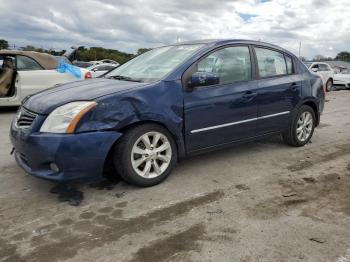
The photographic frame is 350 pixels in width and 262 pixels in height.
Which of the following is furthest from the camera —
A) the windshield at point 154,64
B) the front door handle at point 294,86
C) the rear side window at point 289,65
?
the rear side window at point 289,65

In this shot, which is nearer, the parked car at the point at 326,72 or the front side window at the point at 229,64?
the front side window at the point at 229,64

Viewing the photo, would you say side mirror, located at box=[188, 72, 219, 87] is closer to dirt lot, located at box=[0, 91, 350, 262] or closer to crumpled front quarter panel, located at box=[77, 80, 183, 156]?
crumpled front quarter panel, located at box=[77, 80, 183, 156]

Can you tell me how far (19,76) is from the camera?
8.66 metres

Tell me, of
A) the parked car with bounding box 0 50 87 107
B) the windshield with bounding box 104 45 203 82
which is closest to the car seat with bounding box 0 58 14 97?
the parked car with bounding box 0 50 87 107

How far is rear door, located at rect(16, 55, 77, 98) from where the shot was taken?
8.71 m

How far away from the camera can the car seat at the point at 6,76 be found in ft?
28.7

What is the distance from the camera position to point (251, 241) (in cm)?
300

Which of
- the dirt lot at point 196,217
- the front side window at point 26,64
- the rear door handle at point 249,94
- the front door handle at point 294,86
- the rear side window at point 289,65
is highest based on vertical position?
the front side window at point 26,64

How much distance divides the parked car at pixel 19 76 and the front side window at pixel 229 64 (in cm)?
553

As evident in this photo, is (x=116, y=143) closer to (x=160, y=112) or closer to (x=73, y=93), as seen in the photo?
(x=160, y=112)

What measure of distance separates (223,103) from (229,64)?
1.87 ft

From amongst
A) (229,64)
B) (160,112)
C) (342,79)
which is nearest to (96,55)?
(342,79)

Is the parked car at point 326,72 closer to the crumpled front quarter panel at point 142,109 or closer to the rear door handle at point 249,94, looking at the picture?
the rear door handle at point 249,94

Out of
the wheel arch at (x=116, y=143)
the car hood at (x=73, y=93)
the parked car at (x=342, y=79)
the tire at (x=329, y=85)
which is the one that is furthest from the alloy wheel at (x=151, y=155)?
the parked car at (x=342, y=79)
